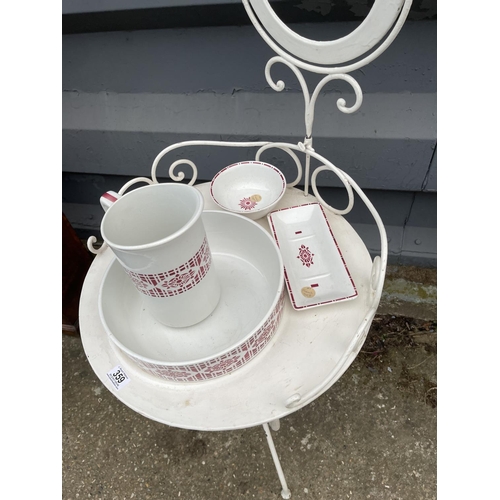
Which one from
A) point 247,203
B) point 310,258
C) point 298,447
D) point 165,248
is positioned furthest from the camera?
point 298,447

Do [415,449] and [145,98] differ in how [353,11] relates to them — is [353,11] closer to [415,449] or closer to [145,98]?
[145,98]

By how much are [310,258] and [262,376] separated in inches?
11.7

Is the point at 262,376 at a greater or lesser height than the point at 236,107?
lesser

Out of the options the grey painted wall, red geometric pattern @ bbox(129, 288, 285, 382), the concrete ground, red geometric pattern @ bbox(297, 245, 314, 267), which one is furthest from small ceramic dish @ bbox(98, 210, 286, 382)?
the concrete ground

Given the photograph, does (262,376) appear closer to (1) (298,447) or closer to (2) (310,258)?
(2) (310,258)

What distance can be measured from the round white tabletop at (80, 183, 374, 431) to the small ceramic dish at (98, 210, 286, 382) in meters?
0.02

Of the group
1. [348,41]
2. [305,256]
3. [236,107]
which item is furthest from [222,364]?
[236,107]

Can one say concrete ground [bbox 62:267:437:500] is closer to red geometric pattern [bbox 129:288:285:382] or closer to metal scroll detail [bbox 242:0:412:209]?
red geometric pattern [bbox 129:288:285:382]

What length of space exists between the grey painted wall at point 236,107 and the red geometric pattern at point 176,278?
2.40ft

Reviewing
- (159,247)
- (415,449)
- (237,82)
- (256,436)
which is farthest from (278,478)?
(237,82)

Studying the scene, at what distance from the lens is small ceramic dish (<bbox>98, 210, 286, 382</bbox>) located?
25.3 inches

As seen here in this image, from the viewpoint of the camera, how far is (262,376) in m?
0.67

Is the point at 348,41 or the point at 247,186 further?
the point at 247,186

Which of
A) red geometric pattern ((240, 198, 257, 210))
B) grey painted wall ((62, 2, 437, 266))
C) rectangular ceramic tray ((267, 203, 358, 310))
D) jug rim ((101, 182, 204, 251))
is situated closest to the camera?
jug rim ((101, 182, 204, 251))
